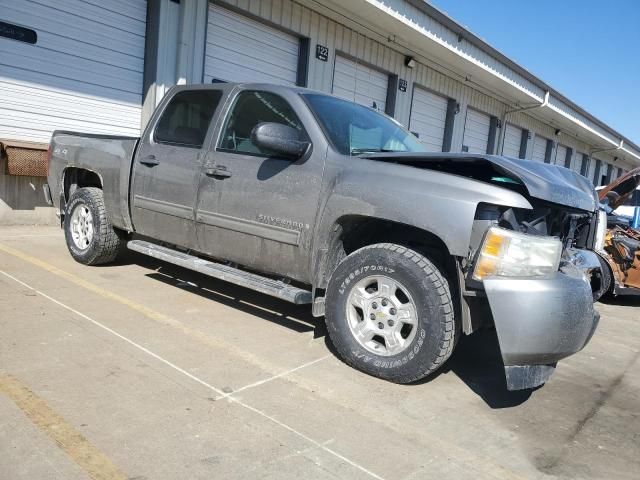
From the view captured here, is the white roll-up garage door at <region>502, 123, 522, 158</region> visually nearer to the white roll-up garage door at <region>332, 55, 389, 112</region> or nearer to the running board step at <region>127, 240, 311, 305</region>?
the white roll-up garage door at <region>332, 55, 389, 112</region>

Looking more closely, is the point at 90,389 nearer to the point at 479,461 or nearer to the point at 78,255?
the point at 479,461

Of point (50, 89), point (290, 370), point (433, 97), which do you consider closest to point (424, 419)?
point (290, 370)

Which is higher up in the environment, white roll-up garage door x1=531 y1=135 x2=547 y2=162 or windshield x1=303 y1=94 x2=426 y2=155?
white roll-up garage door x1=531 y1=135 x2=547 y2=162

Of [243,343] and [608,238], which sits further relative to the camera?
[608,238]

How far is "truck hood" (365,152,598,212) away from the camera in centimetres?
314

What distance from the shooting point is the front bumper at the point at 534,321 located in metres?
2.96

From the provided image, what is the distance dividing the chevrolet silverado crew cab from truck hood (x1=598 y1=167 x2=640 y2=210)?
334cm

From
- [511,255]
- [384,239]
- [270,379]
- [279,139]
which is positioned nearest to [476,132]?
[384,239]

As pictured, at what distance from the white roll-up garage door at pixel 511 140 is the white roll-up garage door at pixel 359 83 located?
27.6ft

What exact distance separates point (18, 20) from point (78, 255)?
4.12m

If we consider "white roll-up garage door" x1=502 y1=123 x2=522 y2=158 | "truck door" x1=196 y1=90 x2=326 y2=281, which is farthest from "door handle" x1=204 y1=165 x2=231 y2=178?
"white roll-up garage door" x1=502 y1=123 x2=522 y2=158

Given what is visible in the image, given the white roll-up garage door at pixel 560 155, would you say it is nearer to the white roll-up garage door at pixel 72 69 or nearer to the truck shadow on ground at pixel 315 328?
the white roll-up garage door at pixel 72 69

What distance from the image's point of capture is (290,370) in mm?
3539

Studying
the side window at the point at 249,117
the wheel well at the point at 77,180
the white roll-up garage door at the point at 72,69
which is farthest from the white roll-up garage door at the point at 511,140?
the side window at the point at 249,117
